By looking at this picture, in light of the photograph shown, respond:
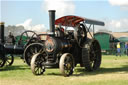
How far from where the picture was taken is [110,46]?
28719 mm

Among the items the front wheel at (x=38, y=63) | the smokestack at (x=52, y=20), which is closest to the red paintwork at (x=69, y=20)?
the smokestack at (x=52, y=20)

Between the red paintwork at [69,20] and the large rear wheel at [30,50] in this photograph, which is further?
the large rear wheel at [30,50]

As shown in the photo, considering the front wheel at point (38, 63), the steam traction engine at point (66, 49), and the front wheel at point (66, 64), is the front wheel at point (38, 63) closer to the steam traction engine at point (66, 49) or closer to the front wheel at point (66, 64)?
the steam traction engine at point (66, 49)

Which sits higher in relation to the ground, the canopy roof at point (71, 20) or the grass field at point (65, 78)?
the canopy roof at point (71, 20)

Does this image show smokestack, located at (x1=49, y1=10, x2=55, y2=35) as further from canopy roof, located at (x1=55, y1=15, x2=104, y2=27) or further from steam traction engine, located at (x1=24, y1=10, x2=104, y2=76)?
canopy roof, located at (x1=55, y1=15, x2=104, y2=27)

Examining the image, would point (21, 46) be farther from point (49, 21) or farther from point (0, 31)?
point (49, 21)

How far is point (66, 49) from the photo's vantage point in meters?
9.28

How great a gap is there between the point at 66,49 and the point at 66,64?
3.63ft

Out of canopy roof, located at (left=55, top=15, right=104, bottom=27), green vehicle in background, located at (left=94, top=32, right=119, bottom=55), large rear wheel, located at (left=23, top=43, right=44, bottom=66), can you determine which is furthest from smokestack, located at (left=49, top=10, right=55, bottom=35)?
green vehicle in background, located at (left=94, top=32, right=119, bottom=55)

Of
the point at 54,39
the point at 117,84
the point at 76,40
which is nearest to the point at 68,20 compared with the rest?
the point at 76,40

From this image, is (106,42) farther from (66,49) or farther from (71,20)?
(66,49)

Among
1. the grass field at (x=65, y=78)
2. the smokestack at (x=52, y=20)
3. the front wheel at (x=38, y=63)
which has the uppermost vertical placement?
the smokestack at (x=52, y=20)

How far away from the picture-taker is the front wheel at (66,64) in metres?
8.09

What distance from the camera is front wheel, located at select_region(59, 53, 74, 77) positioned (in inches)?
318
